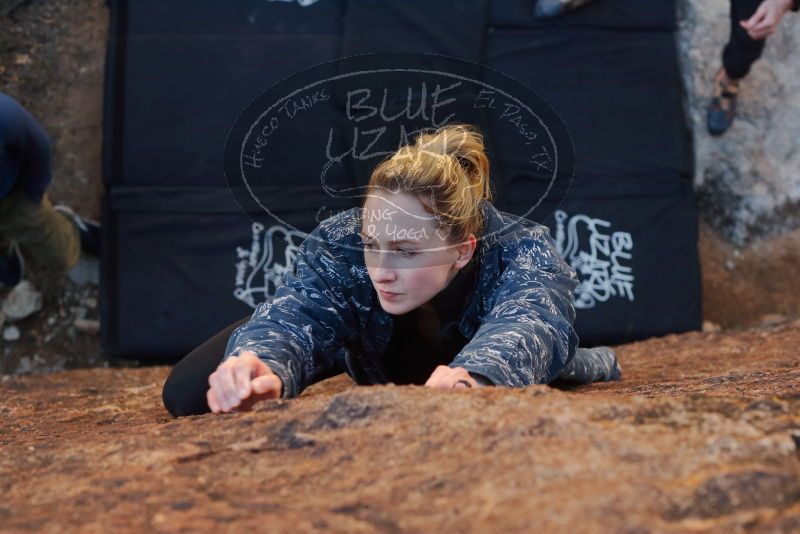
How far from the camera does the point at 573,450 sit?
1345mm

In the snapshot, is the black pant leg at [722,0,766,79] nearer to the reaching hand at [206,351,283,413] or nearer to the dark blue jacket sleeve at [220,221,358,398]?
the dark blue jacket sleeve at [220,221,358,398]

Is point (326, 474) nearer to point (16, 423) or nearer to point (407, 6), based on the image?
point (16, 423)

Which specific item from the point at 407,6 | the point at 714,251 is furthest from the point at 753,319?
the point at 407,6

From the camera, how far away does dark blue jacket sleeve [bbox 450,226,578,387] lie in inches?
72.0

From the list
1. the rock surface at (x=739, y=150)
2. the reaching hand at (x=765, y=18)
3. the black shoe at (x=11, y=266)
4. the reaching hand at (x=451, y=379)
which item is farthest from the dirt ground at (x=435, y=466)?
the rock surface at (x=739, y=150)

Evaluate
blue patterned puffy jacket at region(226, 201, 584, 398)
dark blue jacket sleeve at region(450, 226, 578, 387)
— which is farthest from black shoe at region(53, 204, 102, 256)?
dark blue jacket sleeve at region(450, 226, 578, 387)

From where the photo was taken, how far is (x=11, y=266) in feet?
13.5

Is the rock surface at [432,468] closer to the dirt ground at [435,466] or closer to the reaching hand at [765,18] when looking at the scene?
the dirt ground at [435,466]

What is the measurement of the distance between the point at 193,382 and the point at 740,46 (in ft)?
9.97

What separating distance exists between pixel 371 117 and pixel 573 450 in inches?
35.2

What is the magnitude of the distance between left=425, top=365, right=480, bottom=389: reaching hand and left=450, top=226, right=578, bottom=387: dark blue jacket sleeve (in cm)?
3

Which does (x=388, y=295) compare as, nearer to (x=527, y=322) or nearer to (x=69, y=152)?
(x=527, y=322)

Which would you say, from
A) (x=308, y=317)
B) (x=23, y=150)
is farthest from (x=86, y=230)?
(x=308, y=317)

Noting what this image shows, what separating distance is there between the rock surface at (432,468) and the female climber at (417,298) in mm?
209
